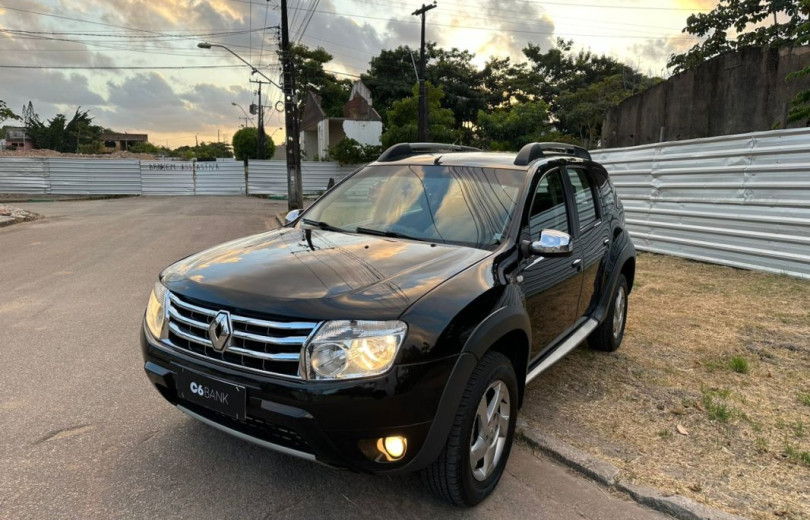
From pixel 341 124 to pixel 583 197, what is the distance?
117ft

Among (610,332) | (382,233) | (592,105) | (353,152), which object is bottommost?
(610,332)

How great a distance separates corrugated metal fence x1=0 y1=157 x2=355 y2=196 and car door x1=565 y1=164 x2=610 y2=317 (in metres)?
25.9

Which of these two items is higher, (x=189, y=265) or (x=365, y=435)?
(x=189, y=265)

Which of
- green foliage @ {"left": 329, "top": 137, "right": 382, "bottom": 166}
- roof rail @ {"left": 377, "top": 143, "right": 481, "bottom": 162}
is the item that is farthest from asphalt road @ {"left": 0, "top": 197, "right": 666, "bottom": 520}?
green foliage @ {"left": 329, "top": 137, "right": 382, "bottom": 166}

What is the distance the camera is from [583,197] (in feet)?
14.1

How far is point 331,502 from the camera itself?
265cm

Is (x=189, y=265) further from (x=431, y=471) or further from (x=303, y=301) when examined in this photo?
(x=431, y=471)

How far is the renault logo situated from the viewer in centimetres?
237

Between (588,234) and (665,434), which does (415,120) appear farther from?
(665,434)

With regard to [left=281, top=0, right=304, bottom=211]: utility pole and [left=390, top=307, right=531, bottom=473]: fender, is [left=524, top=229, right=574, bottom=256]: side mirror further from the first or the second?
[left=281, top=0, right=304, bottom=211]: utility pole

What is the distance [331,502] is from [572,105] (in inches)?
1651

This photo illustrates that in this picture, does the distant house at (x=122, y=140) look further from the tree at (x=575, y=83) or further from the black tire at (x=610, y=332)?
the black tire at (x=610, y=332)

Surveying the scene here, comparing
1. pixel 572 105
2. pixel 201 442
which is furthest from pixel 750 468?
pixel 572 105

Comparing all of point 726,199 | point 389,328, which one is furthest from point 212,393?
point 726,199
